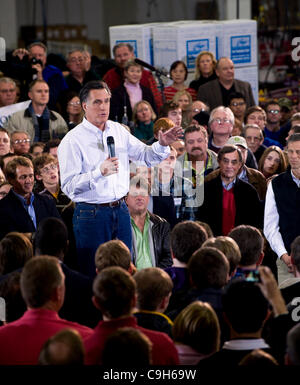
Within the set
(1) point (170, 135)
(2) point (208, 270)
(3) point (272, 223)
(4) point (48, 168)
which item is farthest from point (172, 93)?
(2) point (208, 270)

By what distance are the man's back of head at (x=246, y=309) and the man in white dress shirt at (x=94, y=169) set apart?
1.43 metres

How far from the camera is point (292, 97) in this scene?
9.30 metres

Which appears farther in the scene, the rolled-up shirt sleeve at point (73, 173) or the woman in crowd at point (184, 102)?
the woman in crowd at point (184, 102)

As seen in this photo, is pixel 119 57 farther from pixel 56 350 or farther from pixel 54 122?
pixel 56 350

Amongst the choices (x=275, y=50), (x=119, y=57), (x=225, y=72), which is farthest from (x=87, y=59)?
(x=275, y=50)

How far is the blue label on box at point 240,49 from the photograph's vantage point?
8.02 metres

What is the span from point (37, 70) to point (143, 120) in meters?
1.29

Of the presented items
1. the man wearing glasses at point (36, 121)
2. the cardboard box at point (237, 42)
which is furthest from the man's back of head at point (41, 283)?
the cardboard box at point (237, 42)

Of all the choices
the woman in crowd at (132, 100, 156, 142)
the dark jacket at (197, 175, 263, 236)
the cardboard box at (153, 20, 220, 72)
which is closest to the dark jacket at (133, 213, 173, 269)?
the dark jacket at (197, 175, 263, 236)

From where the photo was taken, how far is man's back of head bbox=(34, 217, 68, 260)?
11.2 feet

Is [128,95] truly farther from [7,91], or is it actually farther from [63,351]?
[63,351]

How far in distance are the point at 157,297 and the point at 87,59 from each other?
4887 mm

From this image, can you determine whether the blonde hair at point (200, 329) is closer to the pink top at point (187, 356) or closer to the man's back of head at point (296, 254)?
the pink top at point (187, 356)
